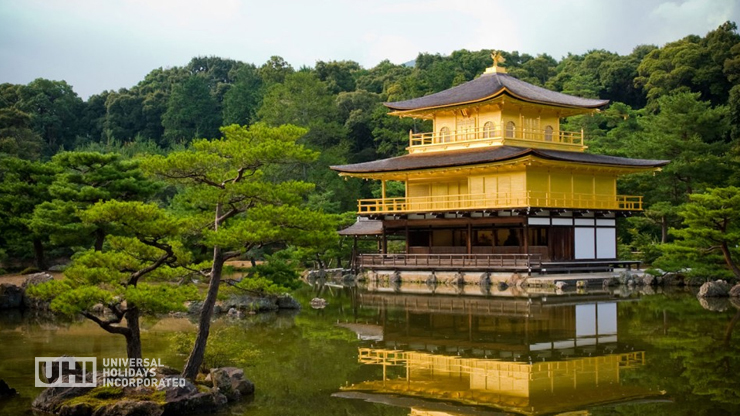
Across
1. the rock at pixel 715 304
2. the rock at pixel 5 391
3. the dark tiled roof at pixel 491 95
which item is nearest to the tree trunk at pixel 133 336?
the rock at pixel 5 391

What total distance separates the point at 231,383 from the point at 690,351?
331 inches

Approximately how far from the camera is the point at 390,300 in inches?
1049

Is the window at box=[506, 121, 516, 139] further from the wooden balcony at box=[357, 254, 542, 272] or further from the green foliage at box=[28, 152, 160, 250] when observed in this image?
the green foliage at box=[28, 152, 160, 250]

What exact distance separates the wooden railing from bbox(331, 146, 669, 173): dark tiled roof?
3.80 metres

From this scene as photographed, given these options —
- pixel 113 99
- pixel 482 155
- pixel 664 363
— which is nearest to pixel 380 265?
pixel 482 155

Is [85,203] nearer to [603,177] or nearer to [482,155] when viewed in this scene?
[482,155]

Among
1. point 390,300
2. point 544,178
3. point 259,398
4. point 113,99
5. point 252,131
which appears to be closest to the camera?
point 259,398

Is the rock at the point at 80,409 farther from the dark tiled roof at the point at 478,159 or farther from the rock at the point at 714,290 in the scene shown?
the dark tiled roof at the point at 478,159

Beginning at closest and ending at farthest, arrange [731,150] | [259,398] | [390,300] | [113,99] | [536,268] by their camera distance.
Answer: [259,398] → [390,300] → [536,268] → [731,150] → [113,99]

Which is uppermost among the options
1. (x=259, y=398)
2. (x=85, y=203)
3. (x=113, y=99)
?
(x=113, y=99)

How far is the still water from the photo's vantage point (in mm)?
11373

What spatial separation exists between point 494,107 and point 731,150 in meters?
12.7

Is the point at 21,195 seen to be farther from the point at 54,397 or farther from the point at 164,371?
the point at 54,397

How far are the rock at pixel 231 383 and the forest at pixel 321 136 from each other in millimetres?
1864
